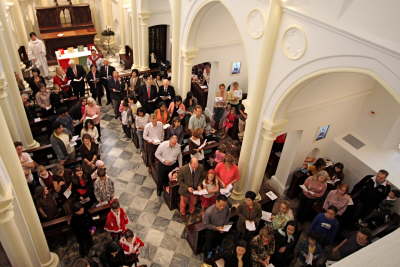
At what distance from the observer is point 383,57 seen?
4.77 m

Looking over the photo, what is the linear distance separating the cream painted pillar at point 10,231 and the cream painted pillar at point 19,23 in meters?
11.2

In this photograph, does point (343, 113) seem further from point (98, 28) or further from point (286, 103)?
point (98, 28)

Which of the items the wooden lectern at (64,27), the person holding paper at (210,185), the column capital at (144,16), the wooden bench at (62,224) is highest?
the column capital at (144,16)

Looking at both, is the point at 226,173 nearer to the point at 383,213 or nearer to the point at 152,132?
the point at 152,132

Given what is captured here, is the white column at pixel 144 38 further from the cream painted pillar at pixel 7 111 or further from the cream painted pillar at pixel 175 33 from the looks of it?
the cream painted pillar at pixel 7 111

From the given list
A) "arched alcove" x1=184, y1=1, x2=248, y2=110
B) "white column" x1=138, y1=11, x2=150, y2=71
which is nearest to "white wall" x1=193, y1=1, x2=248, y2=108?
"arched alcove" x1=184, y1=1, x2=248, y2=110

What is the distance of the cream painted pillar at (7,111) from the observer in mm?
7848

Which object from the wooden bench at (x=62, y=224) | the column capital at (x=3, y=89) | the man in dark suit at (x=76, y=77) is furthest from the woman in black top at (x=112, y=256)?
the man in dark suit at (x=76, y=77)

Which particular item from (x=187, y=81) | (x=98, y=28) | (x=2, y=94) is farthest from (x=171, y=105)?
(x=98, y=28)

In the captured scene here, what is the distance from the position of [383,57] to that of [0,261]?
7.63m

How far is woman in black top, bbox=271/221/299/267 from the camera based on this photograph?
653 centimetres

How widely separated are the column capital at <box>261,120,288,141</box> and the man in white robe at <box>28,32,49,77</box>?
9866 mm

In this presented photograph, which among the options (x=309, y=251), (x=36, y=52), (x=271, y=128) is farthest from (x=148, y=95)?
(x=309, y=251)

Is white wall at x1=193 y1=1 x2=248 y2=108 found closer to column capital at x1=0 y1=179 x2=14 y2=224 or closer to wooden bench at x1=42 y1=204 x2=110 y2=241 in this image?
wooden bench at x1=42 y1=204 x2=110 y2=241
